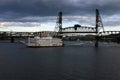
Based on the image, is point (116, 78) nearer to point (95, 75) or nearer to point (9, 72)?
point (95, 75)

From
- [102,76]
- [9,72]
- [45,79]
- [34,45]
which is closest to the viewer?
[45,79]

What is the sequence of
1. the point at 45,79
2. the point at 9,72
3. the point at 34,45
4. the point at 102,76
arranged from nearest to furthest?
the point at 45,79 → the point at 102,76 → the point at 9,72 → the point at 34,45

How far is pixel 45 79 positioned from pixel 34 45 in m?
137

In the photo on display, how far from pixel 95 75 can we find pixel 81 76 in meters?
3.12

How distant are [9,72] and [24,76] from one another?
5831mm

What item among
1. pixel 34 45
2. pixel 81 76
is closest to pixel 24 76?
pixel 81 76

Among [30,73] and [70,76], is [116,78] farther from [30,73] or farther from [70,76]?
[30,73]

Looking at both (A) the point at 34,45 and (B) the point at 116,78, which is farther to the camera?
(A) the point at 34,45

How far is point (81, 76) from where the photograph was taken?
57.1 m

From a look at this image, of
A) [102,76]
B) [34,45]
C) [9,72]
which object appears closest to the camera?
[102,76]

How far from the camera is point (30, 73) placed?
60.5 meters

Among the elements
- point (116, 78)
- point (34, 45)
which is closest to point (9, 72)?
point (116, 78)

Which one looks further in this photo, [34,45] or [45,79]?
[34,45]

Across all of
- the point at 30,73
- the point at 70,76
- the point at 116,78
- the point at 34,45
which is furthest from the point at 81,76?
the point at 34,45
